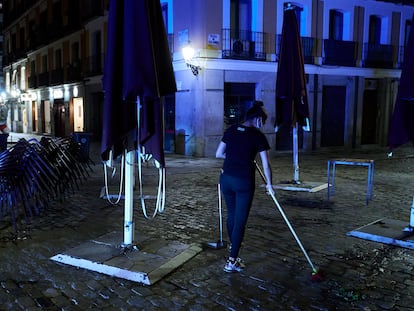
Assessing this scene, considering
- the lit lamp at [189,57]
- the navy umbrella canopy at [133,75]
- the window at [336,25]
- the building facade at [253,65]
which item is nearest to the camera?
the navy umbrella canopy at [133,75]

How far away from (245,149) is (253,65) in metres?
13.4

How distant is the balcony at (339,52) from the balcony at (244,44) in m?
3.39

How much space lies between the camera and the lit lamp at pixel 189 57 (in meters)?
16.0

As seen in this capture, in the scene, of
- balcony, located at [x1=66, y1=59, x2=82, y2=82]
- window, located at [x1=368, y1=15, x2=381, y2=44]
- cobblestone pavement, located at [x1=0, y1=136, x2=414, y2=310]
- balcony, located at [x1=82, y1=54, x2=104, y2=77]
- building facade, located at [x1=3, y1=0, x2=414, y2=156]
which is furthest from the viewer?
balcony, located at [x1=66, y1=59, x2=82, y2=82]

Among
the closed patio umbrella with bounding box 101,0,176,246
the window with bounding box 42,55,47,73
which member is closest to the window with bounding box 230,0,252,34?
the closed patio umbrella with bounding box 101,0,176,246

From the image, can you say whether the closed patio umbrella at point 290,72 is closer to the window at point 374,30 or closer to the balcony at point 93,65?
the window at point 374,30

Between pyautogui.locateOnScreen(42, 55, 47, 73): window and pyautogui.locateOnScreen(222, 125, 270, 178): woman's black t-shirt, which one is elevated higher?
pyautogui.locateOnScreen(42, 55, 47, 73): window

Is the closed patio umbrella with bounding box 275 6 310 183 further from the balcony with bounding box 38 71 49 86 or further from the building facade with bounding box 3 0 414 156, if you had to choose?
the balcony with bounding box 38 71 49 86

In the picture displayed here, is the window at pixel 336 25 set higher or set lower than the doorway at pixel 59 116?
higher

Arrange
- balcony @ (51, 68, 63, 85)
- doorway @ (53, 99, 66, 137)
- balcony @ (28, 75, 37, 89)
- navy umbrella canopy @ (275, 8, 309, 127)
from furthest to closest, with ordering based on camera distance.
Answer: balcony @ (28, 75, 37, 89)
doorway @ (53, 99, 66, 137)
balcony @ (51, 68, 63, 85)
navy umbrella canopy @ (275, 8, 309, 127)

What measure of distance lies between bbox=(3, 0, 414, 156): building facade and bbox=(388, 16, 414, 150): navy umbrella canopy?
944 cm

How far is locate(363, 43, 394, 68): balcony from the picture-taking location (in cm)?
2028

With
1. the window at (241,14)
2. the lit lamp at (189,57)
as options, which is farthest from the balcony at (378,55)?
the lit lamp at (189,57)

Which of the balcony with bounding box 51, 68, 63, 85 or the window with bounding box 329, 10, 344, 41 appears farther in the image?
the balcony with bounding box 51, 68, 63, 85
